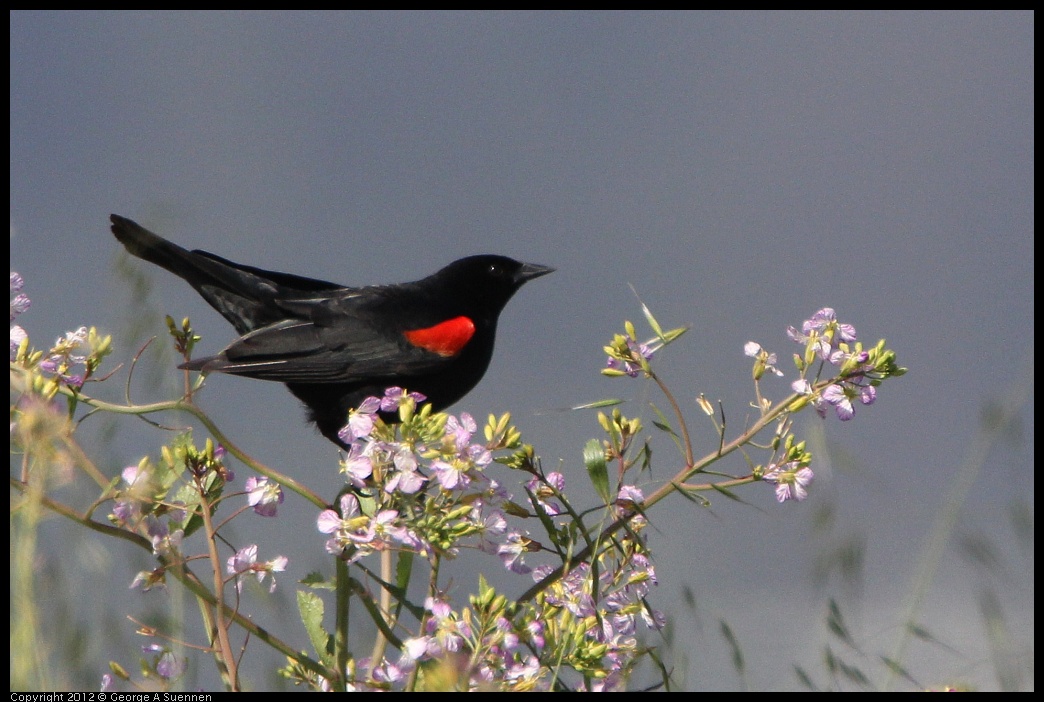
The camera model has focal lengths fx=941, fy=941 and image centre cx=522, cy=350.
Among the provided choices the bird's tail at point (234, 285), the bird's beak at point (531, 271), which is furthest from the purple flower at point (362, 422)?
the bird's beak at point (531, 271)

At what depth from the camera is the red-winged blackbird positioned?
3359 millimetres

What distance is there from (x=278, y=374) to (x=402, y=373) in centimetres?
53

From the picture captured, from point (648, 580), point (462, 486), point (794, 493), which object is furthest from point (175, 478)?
point (794, 493)

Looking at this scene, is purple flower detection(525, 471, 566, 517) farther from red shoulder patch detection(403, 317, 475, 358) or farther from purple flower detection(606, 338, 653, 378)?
red shoulder patch detection(403, 317, 475, 358)

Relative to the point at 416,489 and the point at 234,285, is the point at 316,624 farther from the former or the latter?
the point at 234,285

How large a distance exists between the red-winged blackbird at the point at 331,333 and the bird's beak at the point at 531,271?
2.04 ft

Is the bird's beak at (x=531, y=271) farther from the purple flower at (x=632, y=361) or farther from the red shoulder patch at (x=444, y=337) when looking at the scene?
the purple flower at (x=632, y=361)

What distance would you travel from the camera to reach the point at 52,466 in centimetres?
135

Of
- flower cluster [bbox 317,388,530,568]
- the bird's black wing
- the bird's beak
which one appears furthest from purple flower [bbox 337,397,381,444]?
the bird's beak

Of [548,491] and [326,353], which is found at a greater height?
[326,353]

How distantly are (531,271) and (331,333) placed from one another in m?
1.29

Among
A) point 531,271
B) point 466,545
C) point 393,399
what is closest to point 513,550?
point 466,545

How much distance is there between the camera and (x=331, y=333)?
3.50 m

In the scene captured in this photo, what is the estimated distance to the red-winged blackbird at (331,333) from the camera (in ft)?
11.0
